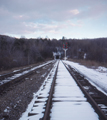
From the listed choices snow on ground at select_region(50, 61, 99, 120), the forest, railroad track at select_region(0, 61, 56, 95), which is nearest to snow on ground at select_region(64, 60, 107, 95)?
snow on ground at select_region(50, 61, 99, 120)

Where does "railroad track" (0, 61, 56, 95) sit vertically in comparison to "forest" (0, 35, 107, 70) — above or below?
below

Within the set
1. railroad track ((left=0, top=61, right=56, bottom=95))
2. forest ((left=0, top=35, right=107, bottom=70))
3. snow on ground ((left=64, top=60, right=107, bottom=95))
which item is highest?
forest ((left=0, top=35, right=107, bottom=70))

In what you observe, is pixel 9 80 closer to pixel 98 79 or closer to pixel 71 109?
pixel 71 109

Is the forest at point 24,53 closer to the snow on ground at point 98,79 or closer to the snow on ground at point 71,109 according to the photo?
the snow on ground at point 98,79

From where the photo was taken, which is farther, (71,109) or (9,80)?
(9,80)

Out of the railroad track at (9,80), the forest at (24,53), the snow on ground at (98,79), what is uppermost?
the forest at (24,53)

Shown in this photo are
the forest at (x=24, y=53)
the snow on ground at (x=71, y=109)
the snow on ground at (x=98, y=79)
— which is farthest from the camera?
the forest at (x=24, y=53)

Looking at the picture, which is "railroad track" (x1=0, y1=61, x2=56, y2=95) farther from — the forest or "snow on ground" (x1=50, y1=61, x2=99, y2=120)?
the forest

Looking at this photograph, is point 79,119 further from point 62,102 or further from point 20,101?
point 20,101

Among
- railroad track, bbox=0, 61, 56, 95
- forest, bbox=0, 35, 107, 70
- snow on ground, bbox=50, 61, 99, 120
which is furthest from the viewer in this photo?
forest, bbox=0, 35, 107, 70

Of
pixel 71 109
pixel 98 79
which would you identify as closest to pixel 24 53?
pixel 98 79

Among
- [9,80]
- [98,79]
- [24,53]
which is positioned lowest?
[9,80]

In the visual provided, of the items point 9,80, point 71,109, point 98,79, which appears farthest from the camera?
point 9,80

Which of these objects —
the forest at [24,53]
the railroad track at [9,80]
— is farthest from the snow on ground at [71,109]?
the forest at [24,53]
